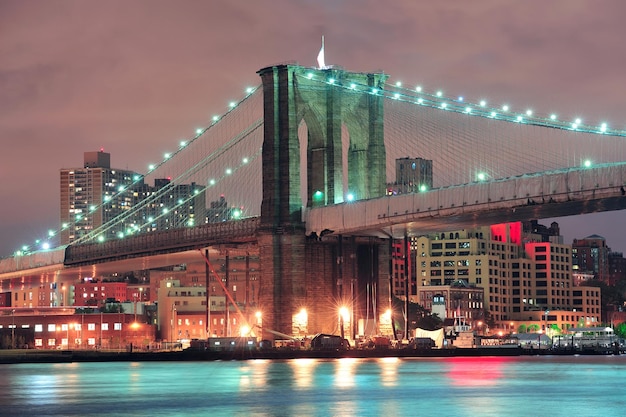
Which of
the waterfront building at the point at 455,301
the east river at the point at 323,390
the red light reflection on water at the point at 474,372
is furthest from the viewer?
the waterfront building at the point at 455,301

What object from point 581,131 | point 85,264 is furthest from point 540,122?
point 85,264

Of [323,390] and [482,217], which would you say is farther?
[482,217]

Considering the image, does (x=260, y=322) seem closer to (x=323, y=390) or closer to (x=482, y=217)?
(x=482, y=217)

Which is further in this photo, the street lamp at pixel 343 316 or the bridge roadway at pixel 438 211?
the street lamp at pixel 343 316

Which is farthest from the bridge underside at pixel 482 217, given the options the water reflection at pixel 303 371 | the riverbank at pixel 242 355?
the water reflection at pixel 303 371

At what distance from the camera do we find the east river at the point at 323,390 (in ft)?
165

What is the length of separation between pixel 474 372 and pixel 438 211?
17.6 meters

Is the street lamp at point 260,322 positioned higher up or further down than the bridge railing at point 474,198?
further down

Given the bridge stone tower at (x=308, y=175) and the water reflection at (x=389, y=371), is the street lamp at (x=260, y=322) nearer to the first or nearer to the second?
the bridge stone tower at (x=308, y=175)

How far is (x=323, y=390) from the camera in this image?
196ft

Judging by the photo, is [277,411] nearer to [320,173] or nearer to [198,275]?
[320,173]

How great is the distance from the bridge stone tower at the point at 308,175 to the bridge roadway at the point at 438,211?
6.94 ft

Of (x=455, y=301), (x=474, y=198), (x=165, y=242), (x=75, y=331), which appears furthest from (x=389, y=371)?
(x=455, y=301)

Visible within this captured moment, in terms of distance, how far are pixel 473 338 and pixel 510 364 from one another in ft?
110
